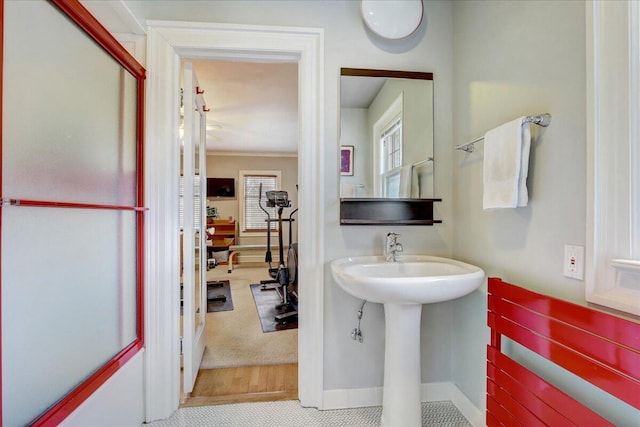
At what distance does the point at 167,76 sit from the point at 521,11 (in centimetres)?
169

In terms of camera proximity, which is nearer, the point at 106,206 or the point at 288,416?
the point at 106,206

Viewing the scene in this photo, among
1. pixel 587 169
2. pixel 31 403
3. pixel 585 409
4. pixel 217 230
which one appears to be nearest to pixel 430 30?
pixel 587 169

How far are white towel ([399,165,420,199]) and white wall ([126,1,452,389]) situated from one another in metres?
0.15

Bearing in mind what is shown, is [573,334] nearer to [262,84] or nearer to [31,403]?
[31,403]

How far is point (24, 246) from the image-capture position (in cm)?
87

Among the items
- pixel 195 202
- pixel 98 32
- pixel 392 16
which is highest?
pixel 392 16

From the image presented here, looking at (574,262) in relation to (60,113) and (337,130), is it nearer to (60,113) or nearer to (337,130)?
(337,130)

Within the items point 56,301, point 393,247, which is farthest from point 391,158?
point 56,301

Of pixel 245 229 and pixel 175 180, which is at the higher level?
pixel 175 180

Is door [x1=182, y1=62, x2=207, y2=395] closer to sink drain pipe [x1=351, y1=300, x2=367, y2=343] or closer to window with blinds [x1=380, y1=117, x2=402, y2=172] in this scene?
sink drain pipe [x1=351, y1=300, x2=367, y2=343]

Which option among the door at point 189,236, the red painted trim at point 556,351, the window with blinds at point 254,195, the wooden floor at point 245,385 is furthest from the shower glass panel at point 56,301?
the window with blinds at point 254,195

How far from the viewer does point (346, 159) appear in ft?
5.54

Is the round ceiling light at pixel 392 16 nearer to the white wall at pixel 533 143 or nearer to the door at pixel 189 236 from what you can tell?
the white wall at pixel 533 143

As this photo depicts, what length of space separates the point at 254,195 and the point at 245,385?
16.7 feet
